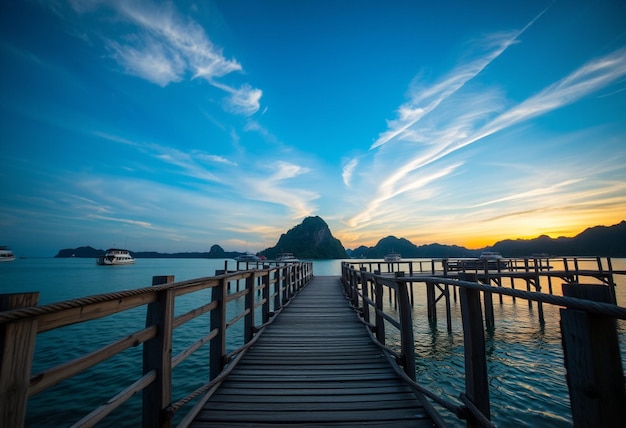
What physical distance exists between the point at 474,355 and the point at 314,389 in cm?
199

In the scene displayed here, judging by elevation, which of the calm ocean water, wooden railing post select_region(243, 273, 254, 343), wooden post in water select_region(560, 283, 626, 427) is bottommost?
the calm ocean water

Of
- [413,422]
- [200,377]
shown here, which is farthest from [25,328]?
Answer: [200,377]

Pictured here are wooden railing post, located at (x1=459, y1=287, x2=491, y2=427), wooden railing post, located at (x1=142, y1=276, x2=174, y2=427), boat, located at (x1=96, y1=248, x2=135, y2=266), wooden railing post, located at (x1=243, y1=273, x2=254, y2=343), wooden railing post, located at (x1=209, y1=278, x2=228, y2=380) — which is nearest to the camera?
wooden railing post, located at (x1=459, y1=287, x2=491, y2=427)

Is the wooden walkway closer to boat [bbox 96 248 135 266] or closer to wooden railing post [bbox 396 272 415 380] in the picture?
wooden railing post [bbox 396 272 415 380]

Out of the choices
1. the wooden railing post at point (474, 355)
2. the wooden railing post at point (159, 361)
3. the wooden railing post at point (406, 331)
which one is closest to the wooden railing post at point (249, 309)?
the wooden railing post at point (159, 361)

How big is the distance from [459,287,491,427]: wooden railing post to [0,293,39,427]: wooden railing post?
281cm

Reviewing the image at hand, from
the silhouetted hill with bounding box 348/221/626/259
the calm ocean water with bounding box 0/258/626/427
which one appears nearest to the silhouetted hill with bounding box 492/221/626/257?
the silhouetted hill with bounding box 348/221/626/259

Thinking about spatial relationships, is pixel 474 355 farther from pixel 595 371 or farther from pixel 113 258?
pixel 113 258

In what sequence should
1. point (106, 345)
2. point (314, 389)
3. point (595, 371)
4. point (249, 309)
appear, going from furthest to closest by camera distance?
point (249, 309), point (314, 389), point (106, 345), point (595, 371)

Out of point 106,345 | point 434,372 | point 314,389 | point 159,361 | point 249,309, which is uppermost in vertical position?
point 106,345

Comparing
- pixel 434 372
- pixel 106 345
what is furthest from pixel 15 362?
pixel 434 372

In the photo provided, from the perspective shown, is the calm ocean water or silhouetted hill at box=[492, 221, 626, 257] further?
silhouetted hill at box=[492, 221, 626, 257]

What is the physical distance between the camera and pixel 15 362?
1.34 m

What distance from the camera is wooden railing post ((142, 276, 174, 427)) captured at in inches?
99.0
